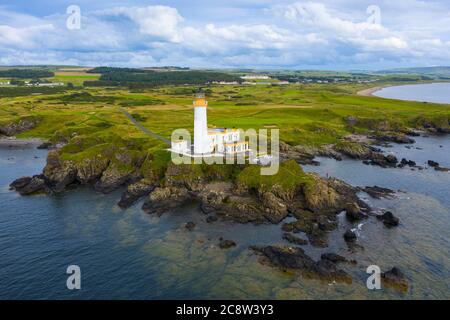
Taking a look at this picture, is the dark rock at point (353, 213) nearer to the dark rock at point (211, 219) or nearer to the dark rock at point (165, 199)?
the dark rock at point (211, 219)

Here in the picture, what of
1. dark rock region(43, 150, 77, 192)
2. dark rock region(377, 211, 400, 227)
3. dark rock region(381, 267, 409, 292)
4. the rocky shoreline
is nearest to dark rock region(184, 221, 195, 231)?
the rocky shoreline

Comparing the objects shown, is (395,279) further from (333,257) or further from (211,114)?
(211,114)

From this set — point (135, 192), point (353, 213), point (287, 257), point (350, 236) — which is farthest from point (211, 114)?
point (287, 257)

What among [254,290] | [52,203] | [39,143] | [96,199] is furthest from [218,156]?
[39,143]

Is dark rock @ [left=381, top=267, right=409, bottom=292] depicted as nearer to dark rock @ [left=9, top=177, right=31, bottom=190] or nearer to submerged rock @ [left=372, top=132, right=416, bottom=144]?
dark rock @ [left=9, top=177, right=31, bottom=190]

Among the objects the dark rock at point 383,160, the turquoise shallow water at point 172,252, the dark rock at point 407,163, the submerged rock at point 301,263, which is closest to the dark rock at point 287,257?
the submerged rock at point 301,263

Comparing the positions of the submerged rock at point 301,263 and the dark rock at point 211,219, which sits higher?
Answer: the dark rock at point 211,219
